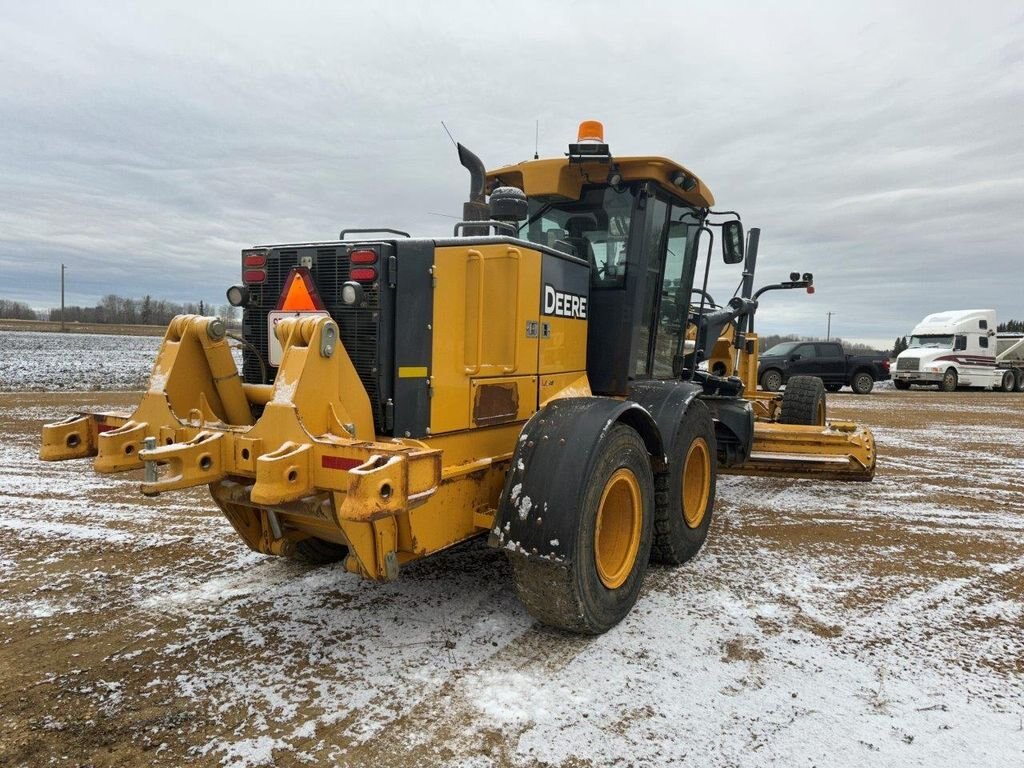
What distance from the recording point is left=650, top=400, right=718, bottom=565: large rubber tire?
4.73 meters

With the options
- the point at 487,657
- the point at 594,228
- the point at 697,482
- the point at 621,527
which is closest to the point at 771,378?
the point at 697,482

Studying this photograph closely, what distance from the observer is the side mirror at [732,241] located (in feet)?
19.7

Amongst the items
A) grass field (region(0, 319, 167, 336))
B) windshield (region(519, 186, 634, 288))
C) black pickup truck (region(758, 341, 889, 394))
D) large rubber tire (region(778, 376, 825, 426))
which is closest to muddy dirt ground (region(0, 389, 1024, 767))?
windshield (region(519, 186, 634, 288))

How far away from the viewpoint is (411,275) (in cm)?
353

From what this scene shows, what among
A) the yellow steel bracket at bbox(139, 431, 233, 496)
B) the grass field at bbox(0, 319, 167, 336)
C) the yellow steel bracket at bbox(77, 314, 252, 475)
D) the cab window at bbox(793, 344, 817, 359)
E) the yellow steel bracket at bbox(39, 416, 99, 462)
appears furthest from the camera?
the grass field at bbox(0, 319, 167, 336)

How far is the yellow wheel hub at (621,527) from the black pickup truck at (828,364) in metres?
19.9

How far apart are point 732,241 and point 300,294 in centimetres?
396

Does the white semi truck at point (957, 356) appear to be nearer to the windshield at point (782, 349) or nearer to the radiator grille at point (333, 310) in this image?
the windshield at point (782, 349)

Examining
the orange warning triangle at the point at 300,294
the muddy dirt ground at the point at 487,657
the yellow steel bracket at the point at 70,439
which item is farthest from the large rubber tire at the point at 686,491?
the yellow steel bracket at the point at 70,439

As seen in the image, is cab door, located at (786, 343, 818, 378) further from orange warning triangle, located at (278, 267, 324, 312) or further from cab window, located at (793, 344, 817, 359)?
orange warning triangle, located at (278, 267, 324, 312)

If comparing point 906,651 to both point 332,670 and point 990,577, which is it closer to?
point 990,577

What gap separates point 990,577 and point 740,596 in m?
1.97

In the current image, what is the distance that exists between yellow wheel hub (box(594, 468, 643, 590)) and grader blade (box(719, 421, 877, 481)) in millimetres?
3585

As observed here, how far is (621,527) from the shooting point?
413 centimetres
